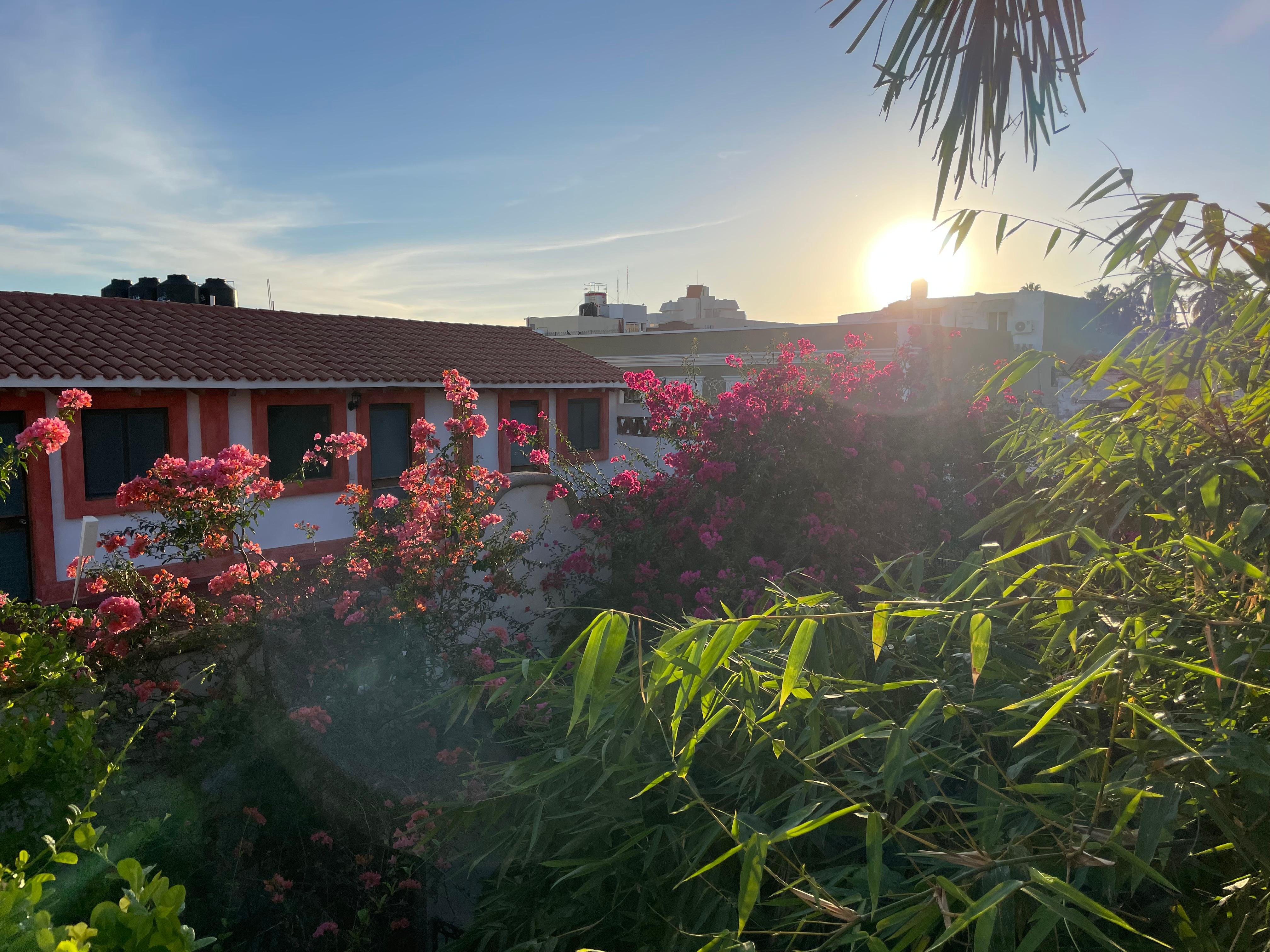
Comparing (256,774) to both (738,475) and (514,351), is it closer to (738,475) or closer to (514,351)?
(738,475)

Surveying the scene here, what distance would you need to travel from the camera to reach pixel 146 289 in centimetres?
1800

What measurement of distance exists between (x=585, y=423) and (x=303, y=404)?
7174mm

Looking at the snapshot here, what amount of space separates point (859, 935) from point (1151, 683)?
2.94 ft

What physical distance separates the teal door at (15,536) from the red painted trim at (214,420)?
2221 millimetres

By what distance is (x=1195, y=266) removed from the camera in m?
2.13

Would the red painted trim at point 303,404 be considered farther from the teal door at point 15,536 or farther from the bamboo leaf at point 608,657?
the bamboo leaf at point 608,657

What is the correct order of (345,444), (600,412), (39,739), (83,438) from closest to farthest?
(39,739) < (345,444) < (83,438) < (600,412)

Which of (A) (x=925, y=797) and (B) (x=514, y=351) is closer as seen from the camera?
(A) (x=925, y=797)

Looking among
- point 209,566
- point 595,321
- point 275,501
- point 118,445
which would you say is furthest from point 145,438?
point 595,321

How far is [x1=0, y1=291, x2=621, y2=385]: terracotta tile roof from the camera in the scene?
1092cm

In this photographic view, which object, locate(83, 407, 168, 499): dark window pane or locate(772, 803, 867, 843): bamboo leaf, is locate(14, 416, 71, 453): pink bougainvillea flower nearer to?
locate(772, 803, 867, 843): bamboo leaf

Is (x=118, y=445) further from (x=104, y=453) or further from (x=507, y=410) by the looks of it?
(x=507, y=410)

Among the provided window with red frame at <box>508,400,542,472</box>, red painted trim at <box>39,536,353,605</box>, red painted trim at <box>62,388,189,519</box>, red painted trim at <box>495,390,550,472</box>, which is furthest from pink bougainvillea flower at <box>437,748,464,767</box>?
window with red frame at <box>508,400,542,472</box>

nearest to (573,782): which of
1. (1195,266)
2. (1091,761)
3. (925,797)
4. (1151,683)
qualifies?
(925,797)
